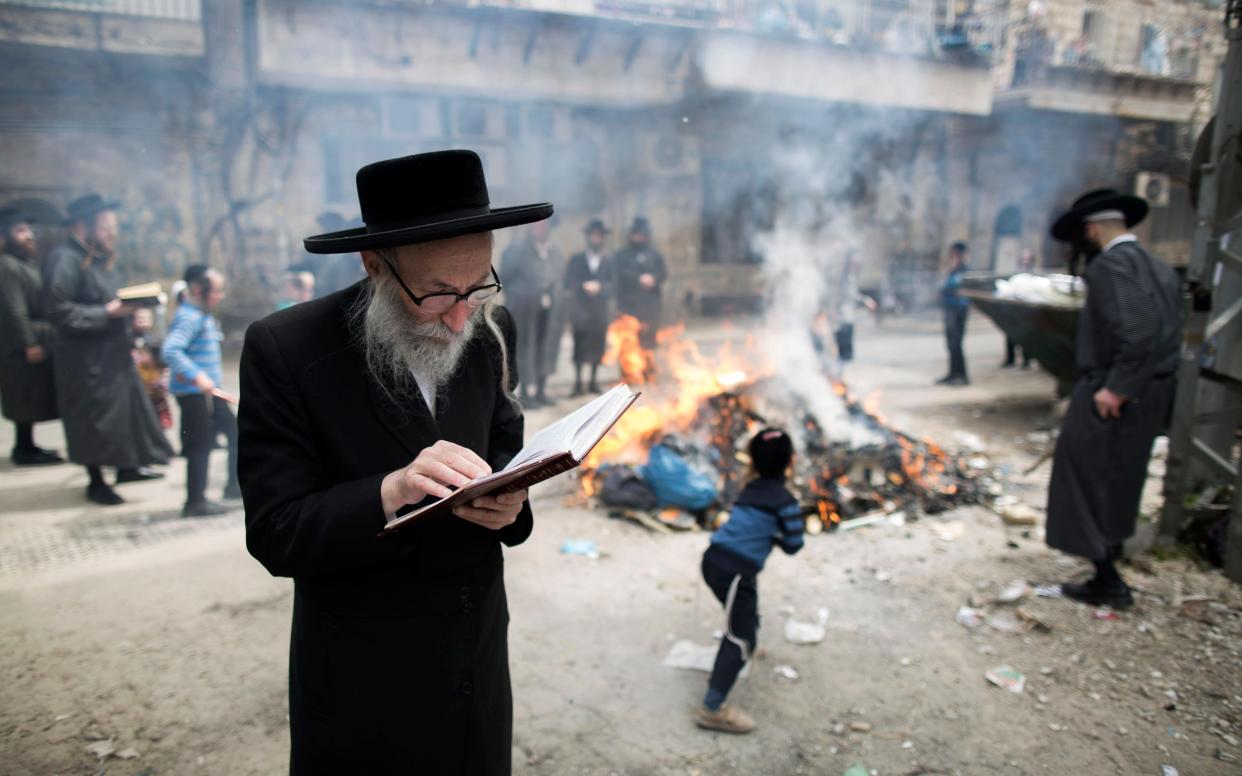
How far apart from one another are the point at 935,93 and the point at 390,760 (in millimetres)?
18734

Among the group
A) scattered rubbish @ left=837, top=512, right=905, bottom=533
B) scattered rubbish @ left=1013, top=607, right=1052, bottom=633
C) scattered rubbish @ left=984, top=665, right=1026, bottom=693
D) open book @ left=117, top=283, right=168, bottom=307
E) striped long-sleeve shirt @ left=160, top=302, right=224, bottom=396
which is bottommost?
scattered rubbish @ left=837, top=512, right=905, bottom=533

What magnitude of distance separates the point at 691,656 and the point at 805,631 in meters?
0.70

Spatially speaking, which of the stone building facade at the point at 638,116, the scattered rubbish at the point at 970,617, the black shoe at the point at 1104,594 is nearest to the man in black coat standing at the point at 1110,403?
the black shoe at the point at 1104,594

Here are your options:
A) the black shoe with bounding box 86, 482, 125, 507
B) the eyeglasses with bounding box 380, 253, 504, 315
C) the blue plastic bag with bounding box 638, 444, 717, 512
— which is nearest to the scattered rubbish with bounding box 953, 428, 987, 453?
the blue plastic bag with bounding box 638, 444, 717, 512

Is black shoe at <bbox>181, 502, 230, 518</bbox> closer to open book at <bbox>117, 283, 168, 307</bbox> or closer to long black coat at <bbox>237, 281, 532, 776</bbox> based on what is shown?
open book at <bbox>117, 283, 168, 307</bbox>

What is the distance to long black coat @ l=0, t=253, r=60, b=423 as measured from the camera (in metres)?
6.34

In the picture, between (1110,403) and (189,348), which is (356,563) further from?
(189,348)

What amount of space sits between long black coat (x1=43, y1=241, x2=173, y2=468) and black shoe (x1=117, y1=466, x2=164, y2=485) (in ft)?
0.98

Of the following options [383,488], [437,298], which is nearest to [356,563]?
[383,488]

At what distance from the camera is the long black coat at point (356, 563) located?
64.1 inches

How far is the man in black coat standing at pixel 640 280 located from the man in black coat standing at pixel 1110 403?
6845 millimetres

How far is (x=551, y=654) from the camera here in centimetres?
394

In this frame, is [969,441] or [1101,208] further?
[969,441]

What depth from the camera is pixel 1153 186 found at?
22.1m
